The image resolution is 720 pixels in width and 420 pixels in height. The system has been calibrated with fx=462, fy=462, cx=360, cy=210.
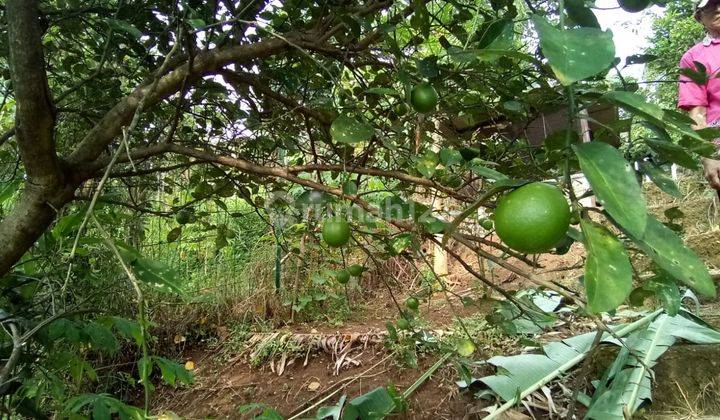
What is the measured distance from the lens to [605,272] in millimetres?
477

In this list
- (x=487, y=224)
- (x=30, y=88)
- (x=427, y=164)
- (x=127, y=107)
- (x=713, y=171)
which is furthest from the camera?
(x=713, y=171)

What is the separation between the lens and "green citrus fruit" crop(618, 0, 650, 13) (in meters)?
0.67

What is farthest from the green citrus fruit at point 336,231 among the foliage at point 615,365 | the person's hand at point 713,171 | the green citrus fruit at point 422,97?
the person's hand at point 713,171

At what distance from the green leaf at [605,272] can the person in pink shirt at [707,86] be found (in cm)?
184

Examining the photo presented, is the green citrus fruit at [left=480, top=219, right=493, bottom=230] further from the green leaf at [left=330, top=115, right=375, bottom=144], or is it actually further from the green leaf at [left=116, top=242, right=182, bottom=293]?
the green leaf at [left=116, top=242, right=182, bottom=293]

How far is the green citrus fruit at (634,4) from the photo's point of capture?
666 mm

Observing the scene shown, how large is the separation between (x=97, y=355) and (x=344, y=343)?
182 cm

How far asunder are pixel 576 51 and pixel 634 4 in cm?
27

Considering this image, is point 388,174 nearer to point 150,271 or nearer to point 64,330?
point 150,271

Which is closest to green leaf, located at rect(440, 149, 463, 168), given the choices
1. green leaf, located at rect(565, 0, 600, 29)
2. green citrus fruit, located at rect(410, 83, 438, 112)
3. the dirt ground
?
green citrus fruit, located at rect(410, 83, 438, 112)


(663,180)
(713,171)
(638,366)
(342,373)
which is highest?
(663,180)

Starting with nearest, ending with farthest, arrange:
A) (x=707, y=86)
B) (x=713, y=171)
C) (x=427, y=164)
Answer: (x=427, y=164)
(x=713, y=171)
(x=707, y=86)

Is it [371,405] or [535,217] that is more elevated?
[535,217]

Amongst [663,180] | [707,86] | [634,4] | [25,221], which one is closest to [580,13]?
[634,4]
